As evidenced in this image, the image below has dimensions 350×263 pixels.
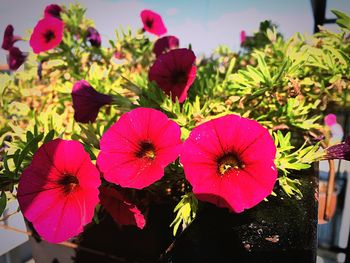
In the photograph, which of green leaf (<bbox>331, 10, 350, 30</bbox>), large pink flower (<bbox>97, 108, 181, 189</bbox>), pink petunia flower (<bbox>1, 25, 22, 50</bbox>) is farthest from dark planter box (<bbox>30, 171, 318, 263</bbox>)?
pink petunia flower (<bbox>1, 25, 22, 50</bbox>)

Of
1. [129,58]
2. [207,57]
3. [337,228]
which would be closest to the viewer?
[129,58]

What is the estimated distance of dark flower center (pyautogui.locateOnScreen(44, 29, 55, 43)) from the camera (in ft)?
3.25

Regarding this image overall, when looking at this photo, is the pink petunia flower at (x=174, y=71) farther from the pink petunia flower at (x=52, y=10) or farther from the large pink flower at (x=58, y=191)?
the pink petunia flower at (x=52, y=10)

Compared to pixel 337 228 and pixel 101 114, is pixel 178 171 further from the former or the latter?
pixel 337 228

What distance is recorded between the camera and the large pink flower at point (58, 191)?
405 millimetres

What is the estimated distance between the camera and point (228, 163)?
43cm

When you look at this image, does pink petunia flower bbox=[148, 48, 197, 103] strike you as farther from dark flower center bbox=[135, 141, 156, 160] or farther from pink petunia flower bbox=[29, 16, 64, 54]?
pink petunia flower bbox=[29, 16, 64, 54]

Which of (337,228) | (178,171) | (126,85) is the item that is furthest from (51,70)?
(337,228)

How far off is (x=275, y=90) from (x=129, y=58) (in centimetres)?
83

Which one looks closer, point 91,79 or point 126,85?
point 126,85

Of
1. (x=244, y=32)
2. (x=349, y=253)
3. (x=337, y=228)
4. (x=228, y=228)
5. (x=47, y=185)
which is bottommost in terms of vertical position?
(x=337, y=228)

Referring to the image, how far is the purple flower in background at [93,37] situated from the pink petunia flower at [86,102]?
0.59m

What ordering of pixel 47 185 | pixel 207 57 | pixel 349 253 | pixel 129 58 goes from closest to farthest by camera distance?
1. pixel 47 185
2. pixel 349 253
3. pixel 129 58
4. pixel 207 57

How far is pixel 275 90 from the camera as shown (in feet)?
2.13
